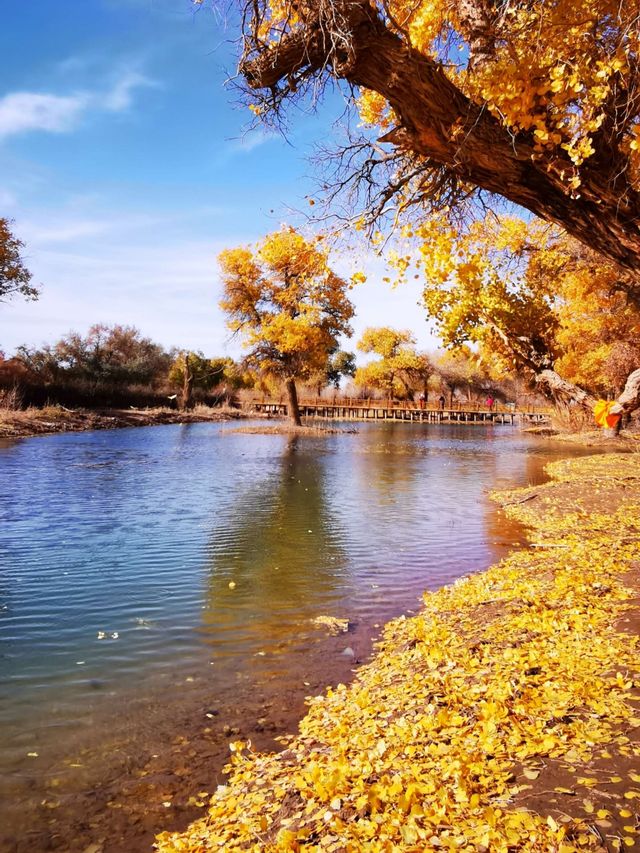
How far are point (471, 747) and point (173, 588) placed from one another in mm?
5679

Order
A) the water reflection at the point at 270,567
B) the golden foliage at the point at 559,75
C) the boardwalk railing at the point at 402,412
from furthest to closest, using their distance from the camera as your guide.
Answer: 1. the boardwalk railing at the point at 402,412
2. the water reflection at the point at 270,567
3. the golden foliage at the point at 559,75

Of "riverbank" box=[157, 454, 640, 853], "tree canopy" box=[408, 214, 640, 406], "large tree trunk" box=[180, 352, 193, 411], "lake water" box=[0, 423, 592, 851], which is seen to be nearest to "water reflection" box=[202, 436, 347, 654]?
"lake water" box=[0, 423, 592, 851]

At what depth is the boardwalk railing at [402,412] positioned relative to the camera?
222 feet

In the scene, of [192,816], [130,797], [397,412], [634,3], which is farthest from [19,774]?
[397,412]

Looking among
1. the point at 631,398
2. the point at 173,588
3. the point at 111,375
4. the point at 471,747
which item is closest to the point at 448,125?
the point at 471,747

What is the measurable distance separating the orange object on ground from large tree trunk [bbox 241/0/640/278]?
3537mm

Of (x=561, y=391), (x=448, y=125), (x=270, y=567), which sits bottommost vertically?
(x=270, y=567)

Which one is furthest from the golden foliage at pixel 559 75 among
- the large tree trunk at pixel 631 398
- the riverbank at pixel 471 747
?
the large tree trunk at pixel 631 398

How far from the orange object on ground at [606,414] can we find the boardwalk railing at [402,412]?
5757 centimetres

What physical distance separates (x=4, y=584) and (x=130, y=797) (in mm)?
5379

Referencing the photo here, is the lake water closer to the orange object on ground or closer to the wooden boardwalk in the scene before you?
the orange object on ground

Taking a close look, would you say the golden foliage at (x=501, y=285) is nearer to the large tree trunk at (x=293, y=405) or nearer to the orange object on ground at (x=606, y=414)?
the orange object on ground at (x=606, y=414)

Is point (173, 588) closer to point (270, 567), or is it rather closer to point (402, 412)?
point (270, 567)

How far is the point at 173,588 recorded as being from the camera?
831 centimetres
